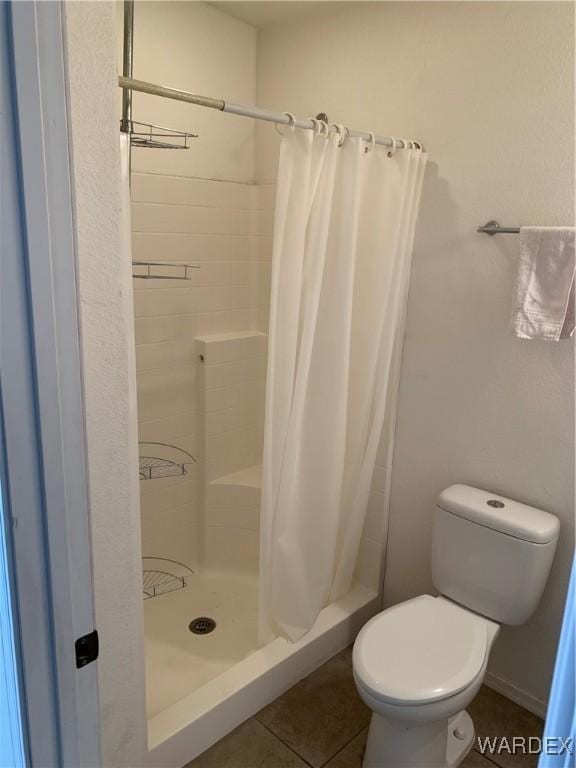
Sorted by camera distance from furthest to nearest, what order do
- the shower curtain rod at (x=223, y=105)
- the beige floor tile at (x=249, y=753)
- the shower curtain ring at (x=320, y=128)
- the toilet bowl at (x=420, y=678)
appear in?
the beige floor tile at (x=249, y=753)
the shower curtain ring at (x=320, y=128)
the toilet bowl at (x=420, y=678)
the shower curtain rod at (x=223, y=105)

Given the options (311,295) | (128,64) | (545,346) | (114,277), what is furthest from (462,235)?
(114,277)

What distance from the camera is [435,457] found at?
7.34ft

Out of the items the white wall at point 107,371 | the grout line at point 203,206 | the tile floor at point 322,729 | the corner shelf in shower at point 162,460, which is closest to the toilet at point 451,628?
the tile floor at point 322,729

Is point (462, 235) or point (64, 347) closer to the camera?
point (64, 347)

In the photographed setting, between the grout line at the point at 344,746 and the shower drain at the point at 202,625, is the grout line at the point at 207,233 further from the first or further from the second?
the grout line at the point at 344,746

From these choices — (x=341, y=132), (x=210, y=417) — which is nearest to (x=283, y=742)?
(x=210, y=417)

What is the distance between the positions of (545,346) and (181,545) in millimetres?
1828

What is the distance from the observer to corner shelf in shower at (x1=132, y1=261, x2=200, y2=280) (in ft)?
7.54

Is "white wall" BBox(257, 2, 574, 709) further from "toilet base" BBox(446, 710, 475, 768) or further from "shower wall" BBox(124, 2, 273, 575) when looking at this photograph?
"shower wall" BBox(124, 2, 273, 575)

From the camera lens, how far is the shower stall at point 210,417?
200 centimetres

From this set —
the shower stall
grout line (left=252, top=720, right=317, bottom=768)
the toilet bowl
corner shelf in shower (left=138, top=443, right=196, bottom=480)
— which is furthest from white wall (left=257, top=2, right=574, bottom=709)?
corner shelf in shower (left=138, top=443, right=196, bottom=480)

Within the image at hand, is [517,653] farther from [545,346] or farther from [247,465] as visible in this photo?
[247,465]

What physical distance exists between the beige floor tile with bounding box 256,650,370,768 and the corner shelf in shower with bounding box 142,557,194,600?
2.44ft

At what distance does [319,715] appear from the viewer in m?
2.04
